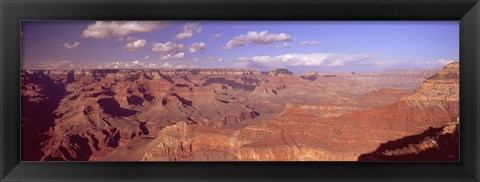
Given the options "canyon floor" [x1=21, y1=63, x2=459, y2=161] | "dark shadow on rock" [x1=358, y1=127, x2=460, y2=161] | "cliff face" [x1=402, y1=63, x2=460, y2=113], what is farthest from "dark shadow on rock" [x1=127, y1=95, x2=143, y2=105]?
"cliff face" [x1=402, y1=63, x2=460, y2=113]

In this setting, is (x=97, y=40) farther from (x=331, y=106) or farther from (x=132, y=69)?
(x=331, y=106)

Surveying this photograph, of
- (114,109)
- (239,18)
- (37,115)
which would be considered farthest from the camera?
(114,109)

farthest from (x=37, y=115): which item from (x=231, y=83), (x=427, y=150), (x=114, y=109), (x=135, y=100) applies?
(x=427, y=150)

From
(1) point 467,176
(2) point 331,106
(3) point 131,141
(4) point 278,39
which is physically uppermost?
(4) point 278,39

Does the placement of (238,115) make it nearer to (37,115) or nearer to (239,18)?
(239,18)

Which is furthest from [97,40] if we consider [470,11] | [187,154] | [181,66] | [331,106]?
[470,11]

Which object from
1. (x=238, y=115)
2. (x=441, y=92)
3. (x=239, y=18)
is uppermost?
(x=239, y=18)

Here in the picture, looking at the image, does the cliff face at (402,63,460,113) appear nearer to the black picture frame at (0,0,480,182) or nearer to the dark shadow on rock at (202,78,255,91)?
the black picture frame at (0,0,480,182)
